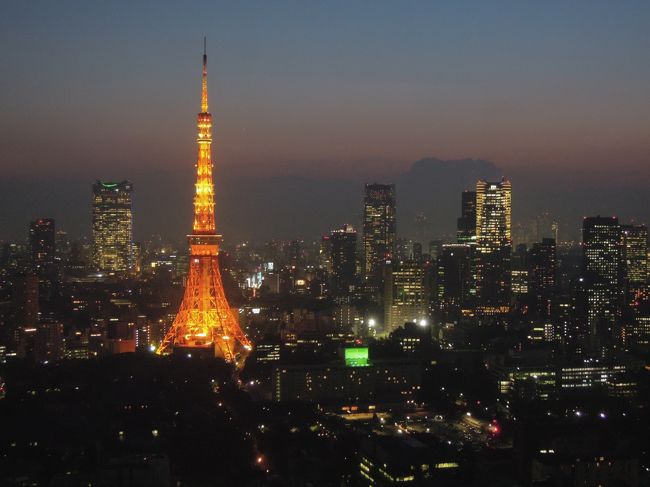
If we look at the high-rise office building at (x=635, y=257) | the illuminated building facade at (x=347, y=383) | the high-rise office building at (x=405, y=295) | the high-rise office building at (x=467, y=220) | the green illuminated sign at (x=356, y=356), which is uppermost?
the high-rise office building at (x=467, y=220)

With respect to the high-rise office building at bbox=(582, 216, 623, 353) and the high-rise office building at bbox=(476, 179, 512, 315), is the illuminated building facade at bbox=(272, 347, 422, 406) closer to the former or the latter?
the high-rise office building at bbox=(582, 216, 623, 353)

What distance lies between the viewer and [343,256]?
35812 millimetres

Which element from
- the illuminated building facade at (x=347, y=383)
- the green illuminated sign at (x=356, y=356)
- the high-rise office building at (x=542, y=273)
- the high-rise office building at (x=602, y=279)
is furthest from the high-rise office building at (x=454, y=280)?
the illuminated building facade at (x=347, y=383)

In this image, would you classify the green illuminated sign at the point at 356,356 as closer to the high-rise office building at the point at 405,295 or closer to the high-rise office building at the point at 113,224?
the high-rise office building at the point at 405,295

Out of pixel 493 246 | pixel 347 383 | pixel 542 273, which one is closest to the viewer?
pixel 347 383

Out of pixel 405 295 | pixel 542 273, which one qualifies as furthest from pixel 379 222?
pixel 405 295

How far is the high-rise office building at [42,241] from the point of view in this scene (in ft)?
113

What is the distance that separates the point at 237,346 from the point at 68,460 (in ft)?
30.6

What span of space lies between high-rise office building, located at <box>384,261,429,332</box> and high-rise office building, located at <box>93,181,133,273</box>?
521 inches

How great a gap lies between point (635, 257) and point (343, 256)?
9825 mm

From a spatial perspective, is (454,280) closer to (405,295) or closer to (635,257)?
(405,295)

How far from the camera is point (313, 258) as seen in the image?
40.5 m

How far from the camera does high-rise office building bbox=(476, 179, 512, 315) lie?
30.7 metres

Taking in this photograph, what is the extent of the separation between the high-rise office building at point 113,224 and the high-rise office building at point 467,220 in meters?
12.5
